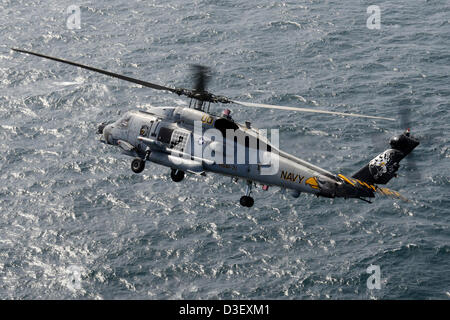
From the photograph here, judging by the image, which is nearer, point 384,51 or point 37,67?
point 384,51

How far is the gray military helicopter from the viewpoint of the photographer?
53.5 meters

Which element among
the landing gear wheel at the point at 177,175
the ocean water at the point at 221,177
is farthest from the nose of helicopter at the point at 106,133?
the ocean water at the point at 221,177

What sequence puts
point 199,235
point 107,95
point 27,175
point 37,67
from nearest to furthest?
point 199,235
point 27,175
point 107,95
point 37,67

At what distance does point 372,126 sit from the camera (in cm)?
10906

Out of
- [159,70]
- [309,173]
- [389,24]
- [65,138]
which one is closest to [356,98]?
[389,24]

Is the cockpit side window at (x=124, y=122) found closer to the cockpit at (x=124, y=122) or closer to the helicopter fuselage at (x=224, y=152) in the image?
the cockpit at (x=124, y=122)

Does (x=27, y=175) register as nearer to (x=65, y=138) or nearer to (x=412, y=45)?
(x=65, y=138)

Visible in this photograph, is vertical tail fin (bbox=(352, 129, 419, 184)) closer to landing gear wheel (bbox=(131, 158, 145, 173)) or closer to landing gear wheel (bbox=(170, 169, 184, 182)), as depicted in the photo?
A: landing gear wheel (bbox=(170, 169, 184, 182))

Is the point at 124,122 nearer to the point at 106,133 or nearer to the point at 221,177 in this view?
the point at 106,133

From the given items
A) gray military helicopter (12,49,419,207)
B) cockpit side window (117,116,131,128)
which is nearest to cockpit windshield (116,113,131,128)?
cockpit side window (117,116,131,128)

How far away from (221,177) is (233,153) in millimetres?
48850

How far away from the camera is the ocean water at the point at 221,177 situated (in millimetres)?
89375

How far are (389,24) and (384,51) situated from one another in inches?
525

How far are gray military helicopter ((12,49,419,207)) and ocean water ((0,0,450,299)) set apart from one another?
→ 227cm
